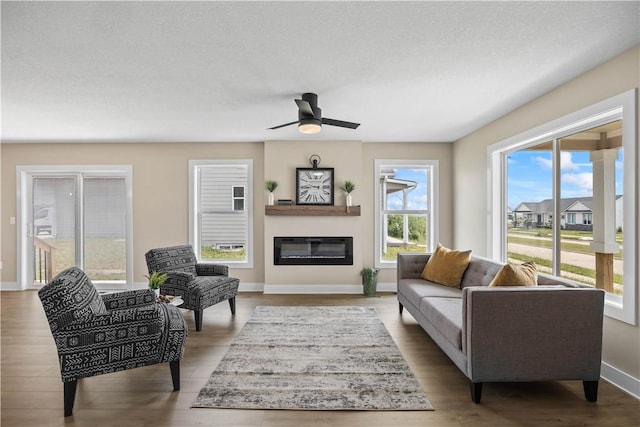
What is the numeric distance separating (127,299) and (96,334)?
0.67 meters

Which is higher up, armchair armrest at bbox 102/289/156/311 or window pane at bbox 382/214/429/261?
window pane at bbox 382/214/429/261

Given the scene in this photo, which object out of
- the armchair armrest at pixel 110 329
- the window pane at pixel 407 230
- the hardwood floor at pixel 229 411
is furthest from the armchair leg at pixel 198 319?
the window pane at pixel 407 230

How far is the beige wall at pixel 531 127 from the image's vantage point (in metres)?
2.46

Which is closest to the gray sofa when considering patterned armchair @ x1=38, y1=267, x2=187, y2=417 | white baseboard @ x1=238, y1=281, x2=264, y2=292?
patterned armchair @ x1=38, y1=267, x2=187, y2=417

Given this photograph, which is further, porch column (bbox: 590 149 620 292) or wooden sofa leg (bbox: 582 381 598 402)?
porch column (bbox: 590 149 620 292)

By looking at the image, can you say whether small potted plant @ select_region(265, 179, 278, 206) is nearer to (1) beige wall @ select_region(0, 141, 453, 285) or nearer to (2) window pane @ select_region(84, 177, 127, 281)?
(1) beige wall @ select_region(0, 141, 453, 285)

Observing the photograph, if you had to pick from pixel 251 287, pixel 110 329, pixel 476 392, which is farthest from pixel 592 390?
pixel 251 287

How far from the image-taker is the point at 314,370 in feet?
8.99

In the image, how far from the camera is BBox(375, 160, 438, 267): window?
582cm

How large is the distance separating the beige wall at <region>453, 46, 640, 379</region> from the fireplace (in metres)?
1.86

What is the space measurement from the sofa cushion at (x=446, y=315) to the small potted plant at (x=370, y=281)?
196 centimetres

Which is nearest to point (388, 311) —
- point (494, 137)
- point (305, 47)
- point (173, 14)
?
point (494, 137)

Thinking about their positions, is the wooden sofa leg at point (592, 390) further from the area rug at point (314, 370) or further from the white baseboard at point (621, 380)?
the area rug at point (314, 370)

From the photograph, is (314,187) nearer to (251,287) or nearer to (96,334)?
(251,287)
